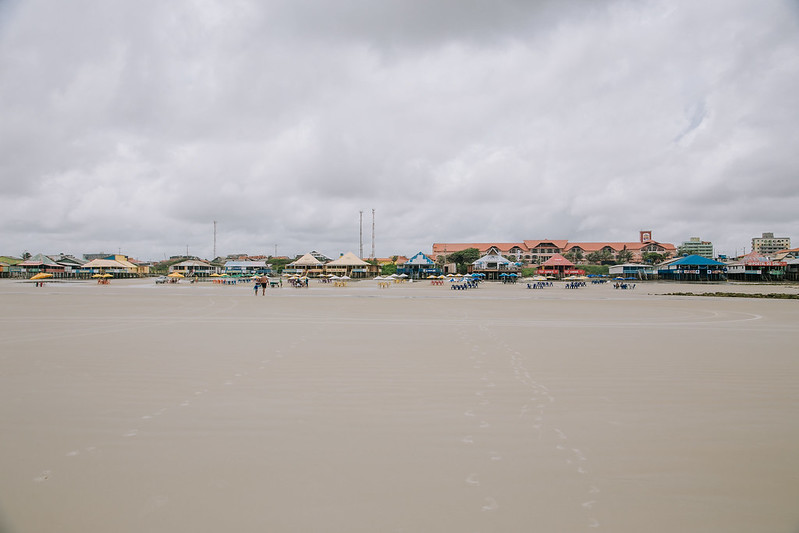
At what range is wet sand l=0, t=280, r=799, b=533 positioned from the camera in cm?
316

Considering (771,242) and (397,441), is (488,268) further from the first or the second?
(771,242)

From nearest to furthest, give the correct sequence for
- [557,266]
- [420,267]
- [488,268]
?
[488,268], [557,266], [420,267]

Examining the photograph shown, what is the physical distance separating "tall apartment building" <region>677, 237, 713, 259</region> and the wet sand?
159 metres

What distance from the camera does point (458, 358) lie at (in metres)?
8.39

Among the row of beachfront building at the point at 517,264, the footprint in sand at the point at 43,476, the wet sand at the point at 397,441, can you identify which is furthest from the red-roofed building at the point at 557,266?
the footprint in sand at the point at 43,476

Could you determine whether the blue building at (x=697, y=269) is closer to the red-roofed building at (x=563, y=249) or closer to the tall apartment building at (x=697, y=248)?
the red-roofed building at (x=563, y=249)

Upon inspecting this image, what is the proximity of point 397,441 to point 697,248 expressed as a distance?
6821 inches

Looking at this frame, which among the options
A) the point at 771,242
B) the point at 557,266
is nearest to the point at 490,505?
the point at 557,266

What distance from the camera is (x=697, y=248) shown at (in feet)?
488

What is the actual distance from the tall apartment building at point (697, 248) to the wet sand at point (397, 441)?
159 m

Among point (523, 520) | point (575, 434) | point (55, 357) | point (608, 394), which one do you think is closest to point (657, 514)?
point (523, 520)

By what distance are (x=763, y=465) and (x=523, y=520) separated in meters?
2.28

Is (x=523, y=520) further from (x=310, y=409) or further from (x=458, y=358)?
(x=458, y=358)

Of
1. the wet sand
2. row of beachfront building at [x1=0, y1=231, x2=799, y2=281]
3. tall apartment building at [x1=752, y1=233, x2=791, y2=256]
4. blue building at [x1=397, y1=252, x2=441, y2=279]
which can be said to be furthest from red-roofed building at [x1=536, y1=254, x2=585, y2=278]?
tall apartment building at [x1=752, y1=233, x2=791, y2=256]
